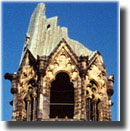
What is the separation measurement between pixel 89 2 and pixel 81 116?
15.6 feet

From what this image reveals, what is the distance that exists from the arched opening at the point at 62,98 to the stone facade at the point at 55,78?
95mm

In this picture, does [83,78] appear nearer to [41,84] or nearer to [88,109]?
[88,109]

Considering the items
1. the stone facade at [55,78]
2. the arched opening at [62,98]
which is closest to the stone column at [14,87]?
the stone facade at [55,78]

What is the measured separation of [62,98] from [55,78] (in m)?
0.88

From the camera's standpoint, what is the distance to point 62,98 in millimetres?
30656

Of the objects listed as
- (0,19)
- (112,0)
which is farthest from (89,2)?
(0,19)

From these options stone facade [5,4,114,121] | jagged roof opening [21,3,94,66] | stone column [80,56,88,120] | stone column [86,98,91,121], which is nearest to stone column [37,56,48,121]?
stone facade [5,4,114,121]

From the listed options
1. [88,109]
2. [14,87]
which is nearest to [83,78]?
[88,109]

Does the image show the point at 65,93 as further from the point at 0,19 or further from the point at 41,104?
the point at 0,19

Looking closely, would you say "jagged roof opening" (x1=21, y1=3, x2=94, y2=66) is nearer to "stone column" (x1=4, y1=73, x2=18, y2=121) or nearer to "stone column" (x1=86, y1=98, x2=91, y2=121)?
"stone column" (x1=4, y1=73, x2=18, y2=121)

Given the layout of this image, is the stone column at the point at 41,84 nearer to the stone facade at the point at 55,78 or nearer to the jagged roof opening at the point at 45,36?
the stone facade at the point at 55,78

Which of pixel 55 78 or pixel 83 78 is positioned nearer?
pixel 83 78

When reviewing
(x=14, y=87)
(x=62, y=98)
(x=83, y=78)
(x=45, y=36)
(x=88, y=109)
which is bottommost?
(x=88, y=109)

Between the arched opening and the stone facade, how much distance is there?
0.09 meters
